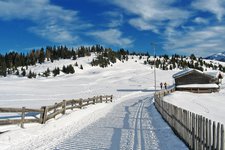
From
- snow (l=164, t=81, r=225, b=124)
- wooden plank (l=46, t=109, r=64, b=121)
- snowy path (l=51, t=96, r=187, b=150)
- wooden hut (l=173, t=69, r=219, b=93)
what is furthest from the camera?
wooden hut (l=173, t=69, r=219, b=93)

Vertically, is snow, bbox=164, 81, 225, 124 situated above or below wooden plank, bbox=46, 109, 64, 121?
below

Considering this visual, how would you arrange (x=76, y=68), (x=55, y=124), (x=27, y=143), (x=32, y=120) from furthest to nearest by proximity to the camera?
(x=76, y=68) < (x=55, y=124) < (x=32, y=120) < (x=27, y=143)

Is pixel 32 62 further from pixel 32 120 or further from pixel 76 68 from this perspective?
pixel 32 120

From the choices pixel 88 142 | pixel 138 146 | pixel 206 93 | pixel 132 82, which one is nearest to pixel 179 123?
pixel 138 146

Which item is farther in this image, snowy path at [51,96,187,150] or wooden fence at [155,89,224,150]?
snowy path at [51,96,187,150]

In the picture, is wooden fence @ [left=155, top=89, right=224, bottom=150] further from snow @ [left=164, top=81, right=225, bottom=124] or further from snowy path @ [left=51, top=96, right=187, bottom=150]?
snow @ [left=164, top=81, right=225, bottom=124]

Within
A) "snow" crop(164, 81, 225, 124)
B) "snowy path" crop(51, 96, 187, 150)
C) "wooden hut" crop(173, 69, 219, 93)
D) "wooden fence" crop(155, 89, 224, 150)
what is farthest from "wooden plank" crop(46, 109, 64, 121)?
"wooden hut" crop(173, 69, 219, 93)

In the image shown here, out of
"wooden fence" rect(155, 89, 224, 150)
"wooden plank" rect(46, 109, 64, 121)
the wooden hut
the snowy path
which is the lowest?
the snowy path

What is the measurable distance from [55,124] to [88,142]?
5055 mm

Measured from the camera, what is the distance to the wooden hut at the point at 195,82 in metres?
73.5

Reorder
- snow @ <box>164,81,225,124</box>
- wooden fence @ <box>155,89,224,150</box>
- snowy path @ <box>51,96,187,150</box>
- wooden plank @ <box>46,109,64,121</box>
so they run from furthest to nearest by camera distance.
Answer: snow @ <box>164,81,225,124</box>, wooden plank @ <box>46,109,64,121</box>, snowy path @ <box>51,96,187,150</box>, wooden fence @ <box>155,89,224,150</box>

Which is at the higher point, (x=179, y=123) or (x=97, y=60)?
(x=97, y=60)

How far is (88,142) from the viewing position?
13305mm

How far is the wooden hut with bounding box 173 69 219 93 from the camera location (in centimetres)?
7350
